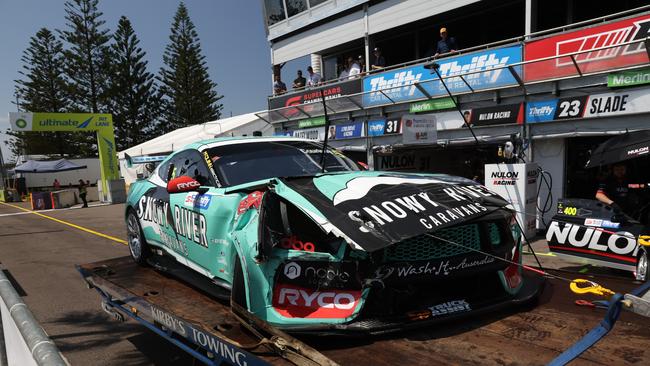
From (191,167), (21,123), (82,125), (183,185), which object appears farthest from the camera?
(82,125)

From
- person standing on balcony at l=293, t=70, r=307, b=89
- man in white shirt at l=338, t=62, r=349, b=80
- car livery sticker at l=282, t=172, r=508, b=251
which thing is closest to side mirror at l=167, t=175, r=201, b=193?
car livery sticker at l=282, t=172, r=508, b=251

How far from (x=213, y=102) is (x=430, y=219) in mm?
48377

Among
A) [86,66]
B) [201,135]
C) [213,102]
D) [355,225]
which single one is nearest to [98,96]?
[86,66]

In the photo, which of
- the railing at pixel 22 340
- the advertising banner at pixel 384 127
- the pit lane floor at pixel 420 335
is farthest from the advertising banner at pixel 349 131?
the railing at pixel 22 340

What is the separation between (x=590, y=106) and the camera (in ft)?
29.3

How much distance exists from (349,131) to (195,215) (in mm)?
11622

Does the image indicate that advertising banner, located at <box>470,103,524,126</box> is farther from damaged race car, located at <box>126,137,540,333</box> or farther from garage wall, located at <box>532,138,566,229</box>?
damaged race car, located at <box>126,137,540,333</box>

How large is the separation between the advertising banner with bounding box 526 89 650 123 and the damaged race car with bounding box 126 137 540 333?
7377mm

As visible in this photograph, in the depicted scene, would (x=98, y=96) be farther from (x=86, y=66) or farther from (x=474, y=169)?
(x=474, y=169)

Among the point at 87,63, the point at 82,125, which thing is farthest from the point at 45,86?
the point at 82,125

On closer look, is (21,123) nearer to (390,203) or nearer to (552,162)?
(552,162)

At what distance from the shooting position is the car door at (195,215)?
338 cm

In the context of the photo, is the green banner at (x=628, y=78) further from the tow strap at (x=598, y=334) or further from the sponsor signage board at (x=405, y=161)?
the tow strap at (x=598, y=334)

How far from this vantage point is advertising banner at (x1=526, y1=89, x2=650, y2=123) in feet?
27.0
